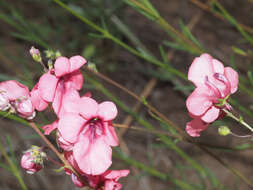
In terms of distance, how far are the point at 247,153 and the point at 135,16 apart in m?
1.13

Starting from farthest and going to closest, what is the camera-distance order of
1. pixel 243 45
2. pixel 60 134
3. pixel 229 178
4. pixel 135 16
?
pixel 135 16 → pixel 243 45 → pixel 229 178 → pixel 60 134

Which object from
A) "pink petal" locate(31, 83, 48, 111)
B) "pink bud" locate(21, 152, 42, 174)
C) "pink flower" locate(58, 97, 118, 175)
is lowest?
"pink bud" locate(21, 152, 42, 174)

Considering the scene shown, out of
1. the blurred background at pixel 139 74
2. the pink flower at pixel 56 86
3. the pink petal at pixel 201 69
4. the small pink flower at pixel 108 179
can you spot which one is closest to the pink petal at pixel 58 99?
the pink flower at pixel 56 86

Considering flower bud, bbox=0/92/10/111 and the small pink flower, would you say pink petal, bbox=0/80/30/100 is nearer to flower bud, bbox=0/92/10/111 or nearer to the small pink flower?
flower bud, bbox=0/92/10/111

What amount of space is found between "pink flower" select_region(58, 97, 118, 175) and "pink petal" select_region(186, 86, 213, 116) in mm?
133

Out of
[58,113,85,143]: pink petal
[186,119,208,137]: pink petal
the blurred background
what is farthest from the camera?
the blurred background

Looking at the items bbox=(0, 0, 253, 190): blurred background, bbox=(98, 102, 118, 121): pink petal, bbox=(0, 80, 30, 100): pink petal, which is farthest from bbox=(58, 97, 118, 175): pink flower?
bbox=(0, 0, 253, 190): blurred background

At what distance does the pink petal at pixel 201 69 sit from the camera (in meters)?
0.63

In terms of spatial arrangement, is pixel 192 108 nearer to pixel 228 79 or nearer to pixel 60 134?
pixel 228 79

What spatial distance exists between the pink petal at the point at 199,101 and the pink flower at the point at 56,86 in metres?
0.20

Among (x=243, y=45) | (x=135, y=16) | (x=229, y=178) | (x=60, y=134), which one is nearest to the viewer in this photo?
(x=60, y=134)

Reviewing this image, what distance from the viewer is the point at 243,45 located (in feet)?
6.84

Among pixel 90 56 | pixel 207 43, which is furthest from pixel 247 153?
pixel 90 56

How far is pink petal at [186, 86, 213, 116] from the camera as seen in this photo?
61 cm
